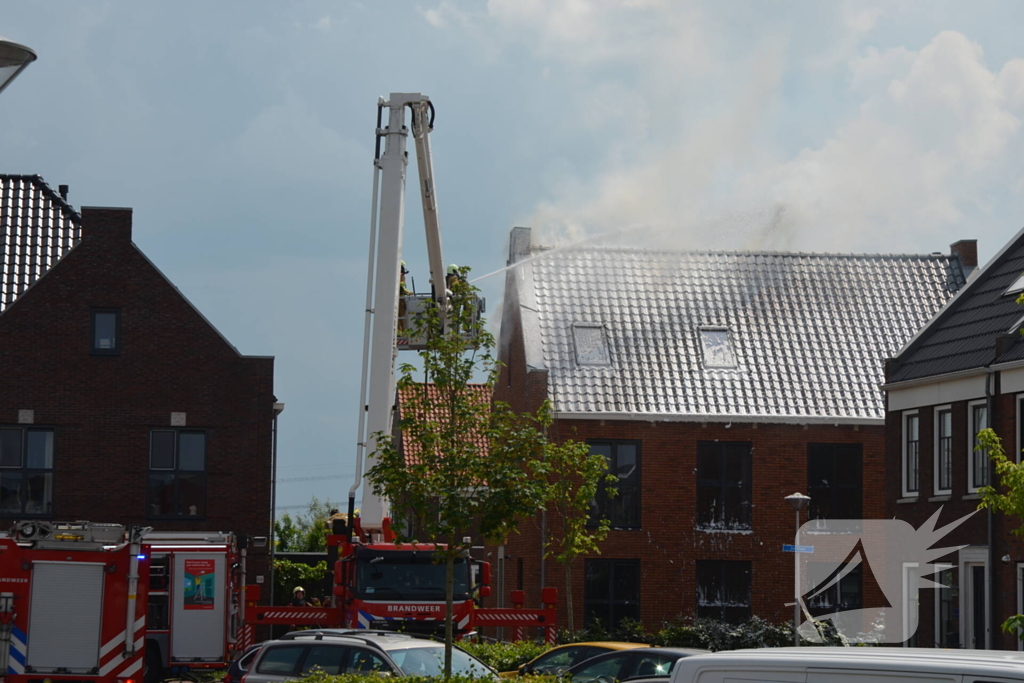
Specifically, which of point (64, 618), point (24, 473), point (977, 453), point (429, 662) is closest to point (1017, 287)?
point (977, 453)

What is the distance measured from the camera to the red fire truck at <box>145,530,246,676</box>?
86.4 ft

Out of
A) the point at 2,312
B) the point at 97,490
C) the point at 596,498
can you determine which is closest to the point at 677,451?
the point at 596,498

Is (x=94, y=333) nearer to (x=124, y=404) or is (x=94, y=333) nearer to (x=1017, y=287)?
(x=124, y=404)

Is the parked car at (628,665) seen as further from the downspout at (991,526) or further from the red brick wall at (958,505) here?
the downspout at (991,526)

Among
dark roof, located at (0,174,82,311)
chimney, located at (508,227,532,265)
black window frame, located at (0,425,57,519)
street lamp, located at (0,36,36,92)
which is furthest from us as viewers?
chimney, located at (508,227,532,265)

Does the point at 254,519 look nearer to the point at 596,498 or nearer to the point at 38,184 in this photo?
the point at 596,498

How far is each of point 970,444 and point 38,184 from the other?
87.5 feet

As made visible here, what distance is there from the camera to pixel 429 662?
596 inches

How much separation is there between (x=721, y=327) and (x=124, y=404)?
1519 cm

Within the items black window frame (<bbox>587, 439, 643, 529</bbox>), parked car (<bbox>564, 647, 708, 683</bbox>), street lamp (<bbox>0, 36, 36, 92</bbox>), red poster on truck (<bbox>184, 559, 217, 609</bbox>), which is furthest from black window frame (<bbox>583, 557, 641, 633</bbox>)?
street lamp (<bbox>0, 36, 36, 92</bbox>)


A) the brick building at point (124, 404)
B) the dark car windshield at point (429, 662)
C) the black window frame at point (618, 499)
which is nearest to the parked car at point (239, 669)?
the dark car windshield at point (429, 662)

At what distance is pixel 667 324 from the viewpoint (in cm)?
3547

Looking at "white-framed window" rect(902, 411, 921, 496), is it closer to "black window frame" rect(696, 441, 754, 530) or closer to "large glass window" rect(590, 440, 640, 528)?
"black window frame" rect(696, 441, 754, 530)

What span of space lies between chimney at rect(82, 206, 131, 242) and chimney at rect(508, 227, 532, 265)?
10.1 m
